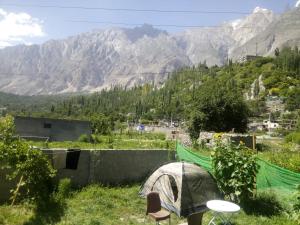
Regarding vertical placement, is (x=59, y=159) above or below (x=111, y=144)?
above

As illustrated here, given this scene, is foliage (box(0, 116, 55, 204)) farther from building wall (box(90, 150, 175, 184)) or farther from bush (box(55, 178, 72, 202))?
building wall (box(90, 150, 175, 184))

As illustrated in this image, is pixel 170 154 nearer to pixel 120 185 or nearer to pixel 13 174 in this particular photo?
pixel 120 185

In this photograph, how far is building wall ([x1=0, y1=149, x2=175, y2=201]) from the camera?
1277cm

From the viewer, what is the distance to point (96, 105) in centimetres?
18250

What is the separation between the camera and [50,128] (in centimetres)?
3419

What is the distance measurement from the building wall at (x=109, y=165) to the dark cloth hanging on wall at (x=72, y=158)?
0.48 ft

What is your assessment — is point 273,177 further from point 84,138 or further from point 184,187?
point 84,138

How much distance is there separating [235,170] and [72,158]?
590cm

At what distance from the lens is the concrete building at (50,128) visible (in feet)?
108

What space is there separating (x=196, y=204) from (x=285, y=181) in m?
2.87

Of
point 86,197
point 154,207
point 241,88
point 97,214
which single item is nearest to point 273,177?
point 154,207

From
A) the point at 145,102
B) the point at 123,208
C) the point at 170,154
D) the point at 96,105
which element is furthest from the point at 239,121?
the point at 96,105

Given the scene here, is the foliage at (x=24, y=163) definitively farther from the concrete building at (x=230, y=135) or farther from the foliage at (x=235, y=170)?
the concrete building at (x=230, y=135)

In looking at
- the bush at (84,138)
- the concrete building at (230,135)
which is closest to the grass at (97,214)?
the concrete building at (230,135)
